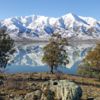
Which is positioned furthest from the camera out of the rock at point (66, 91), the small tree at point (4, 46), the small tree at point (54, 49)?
the small tree at point (54, 49)

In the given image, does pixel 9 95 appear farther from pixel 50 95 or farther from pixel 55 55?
pixel 55 55

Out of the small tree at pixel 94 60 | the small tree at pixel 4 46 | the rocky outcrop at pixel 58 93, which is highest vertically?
the small tree at pixel 4 46

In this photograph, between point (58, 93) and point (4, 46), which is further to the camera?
point (4, 46)

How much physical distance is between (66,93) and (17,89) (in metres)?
10.6

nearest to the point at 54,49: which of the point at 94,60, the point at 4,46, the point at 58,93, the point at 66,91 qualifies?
the point at 94,60

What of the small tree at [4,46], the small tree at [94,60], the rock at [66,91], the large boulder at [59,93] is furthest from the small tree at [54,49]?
the large boulder at [59,93]

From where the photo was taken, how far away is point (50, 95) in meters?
41.2

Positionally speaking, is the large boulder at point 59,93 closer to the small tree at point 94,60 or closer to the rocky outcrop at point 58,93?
the rocky outcrop at point 58,93

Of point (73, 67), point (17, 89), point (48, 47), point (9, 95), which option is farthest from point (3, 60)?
point (73, 67)

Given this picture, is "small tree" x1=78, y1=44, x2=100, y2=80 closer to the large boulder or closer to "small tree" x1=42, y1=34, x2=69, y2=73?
"small tree" x1=42, y1=34, x2=69, y2=73

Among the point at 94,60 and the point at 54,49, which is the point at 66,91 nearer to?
the point at 94,60

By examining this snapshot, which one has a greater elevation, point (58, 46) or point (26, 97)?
point (58, 46)

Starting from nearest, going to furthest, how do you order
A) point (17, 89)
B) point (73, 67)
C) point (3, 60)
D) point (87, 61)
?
point (17, 89)
point (3, 60)
point (87, 61)
point (73, 67)

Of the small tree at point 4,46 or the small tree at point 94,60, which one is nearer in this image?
the small tree at point 4,46
